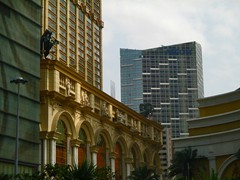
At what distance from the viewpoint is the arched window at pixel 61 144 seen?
67.1 m

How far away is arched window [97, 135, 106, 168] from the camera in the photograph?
258 feet

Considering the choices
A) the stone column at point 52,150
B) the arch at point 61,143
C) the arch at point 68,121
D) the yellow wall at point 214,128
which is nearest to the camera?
the stone column at point 52,150

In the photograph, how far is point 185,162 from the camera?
83.4m

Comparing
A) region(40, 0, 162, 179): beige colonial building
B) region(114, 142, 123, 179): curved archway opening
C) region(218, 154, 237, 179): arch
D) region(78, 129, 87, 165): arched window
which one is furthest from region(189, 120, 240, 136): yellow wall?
region(78, 129, 87, 165): arched window

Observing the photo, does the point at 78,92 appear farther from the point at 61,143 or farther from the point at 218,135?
the point at 218,135

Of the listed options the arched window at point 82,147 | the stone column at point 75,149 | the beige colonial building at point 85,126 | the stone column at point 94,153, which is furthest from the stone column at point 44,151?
the stone column at point 94,153

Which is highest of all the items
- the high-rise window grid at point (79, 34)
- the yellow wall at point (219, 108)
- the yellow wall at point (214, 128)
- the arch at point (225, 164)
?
the high-rise window grid at point (79, 34)

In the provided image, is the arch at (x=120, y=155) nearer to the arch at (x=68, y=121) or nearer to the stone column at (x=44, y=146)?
the arch at (x=68, y=121)

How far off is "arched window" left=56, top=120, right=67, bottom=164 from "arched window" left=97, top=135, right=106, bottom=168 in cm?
1049

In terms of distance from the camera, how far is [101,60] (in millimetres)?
157250

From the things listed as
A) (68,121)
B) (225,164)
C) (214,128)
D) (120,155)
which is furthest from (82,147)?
(214,128)

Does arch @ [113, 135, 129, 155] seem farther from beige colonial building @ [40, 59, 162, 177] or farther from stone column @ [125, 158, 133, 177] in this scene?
stone column @ [125, 158, 133, 177]

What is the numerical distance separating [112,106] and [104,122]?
572cm

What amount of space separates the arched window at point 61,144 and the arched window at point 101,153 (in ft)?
34.4
